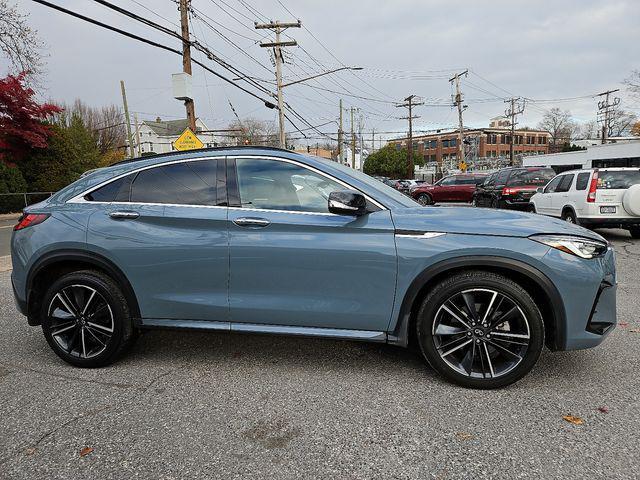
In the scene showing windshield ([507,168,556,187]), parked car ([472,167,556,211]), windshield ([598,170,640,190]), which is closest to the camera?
windshield ([598,170,640,190])

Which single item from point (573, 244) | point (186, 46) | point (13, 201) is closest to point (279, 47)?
point (186, 46)

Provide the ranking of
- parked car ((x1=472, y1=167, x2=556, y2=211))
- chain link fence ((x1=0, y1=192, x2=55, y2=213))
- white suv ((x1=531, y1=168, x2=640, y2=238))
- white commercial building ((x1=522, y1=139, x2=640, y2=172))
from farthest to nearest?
white commercial building ((x1=522, y1=139, x2=640, y2=172)) < chain link fence ((x1=0, y1=192, x2=55, y2=213)) < parked car ((x1=472, y1=167, x2=556, y2=211)) < white suv ((x1=531, y1=168, x2=640, y2=238))

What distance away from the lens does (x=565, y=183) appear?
10.4 metres

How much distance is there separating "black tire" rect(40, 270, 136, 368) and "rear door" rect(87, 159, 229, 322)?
20 cm

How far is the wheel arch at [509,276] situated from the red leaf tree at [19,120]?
22362 millimetres

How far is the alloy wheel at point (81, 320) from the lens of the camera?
3332 mm

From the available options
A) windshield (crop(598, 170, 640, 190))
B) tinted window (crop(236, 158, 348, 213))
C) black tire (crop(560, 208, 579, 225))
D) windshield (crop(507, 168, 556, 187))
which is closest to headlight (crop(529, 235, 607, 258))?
tinted window (crop(236, 158, 348, 213))

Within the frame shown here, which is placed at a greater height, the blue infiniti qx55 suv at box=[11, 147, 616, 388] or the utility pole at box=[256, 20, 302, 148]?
the utility pole at box=[256, 20, 302, 148]

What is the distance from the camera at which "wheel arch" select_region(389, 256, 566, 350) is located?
9.04 ft

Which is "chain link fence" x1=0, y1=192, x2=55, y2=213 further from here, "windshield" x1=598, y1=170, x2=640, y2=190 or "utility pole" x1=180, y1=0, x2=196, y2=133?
"windshield" x1=598, y1=170, x2=640, y2=190

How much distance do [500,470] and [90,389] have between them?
276 centimetres

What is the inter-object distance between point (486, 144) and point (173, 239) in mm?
98871

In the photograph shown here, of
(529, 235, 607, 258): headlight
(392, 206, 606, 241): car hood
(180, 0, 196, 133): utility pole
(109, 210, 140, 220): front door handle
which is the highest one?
(180, 0, 196, 133): utility pole

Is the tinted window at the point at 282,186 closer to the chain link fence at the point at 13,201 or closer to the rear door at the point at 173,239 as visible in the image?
the rear door at the point at 173,239
